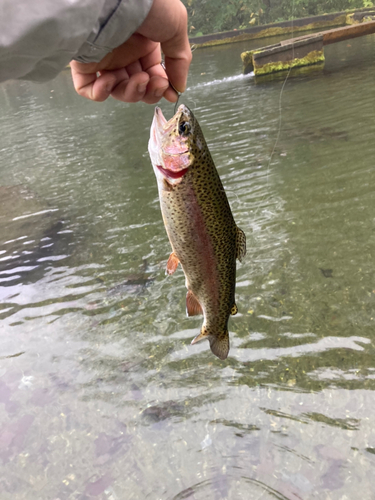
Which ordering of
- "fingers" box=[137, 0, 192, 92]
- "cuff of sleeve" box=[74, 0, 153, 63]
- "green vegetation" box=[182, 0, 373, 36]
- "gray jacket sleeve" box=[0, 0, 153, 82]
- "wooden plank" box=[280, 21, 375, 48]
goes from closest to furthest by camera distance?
1. "gray jacket sleeve" box=[0, 0, 153, 82]
2. "cuff of sleeve" box=[74, 0, 153, 63]
3. "fingers" box=[137, 0, 192, 92]
4. "wooden plank" box=[280, 21, 375, 48]
5. "green vegetation" box=[182, 0, 373, 36]

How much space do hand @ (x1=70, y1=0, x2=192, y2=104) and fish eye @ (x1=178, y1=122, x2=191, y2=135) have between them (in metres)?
0.33

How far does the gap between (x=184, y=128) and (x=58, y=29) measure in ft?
2.53

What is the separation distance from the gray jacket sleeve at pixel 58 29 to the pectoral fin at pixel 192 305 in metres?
1.47

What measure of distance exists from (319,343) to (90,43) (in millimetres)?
4039

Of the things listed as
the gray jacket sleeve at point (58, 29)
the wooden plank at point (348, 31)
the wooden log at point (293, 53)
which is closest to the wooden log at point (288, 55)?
the wooden log at point (293, 53)

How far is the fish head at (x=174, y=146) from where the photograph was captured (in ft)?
7.21

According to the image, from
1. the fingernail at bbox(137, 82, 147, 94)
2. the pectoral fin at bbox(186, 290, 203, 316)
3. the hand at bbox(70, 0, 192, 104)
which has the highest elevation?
the hand at bbox(70, 0, 192, 104)

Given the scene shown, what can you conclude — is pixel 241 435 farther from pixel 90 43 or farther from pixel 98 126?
pixel 98 126

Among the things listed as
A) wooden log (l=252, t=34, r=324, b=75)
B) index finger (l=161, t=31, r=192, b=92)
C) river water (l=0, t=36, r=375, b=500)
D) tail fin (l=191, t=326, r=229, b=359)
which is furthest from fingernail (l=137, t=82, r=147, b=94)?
wooden log (l=252, t=34, r=324, b=75)

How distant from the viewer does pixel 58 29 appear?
1.69 meters

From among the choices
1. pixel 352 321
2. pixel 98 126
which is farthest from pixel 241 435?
pixel 98 126

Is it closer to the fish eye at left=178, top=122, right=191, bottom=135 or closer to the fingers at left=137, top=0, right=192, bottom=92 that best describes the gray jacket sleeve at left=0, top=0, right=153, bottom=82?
the fingers at left=137, top=0, right=192, bottom=92

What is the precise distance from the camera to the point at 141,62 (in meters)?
2.58

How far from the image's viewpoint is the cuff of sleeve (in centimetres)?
182
